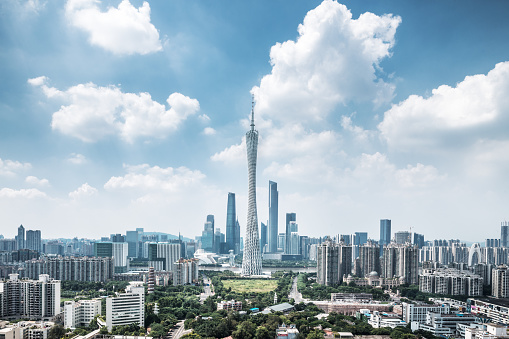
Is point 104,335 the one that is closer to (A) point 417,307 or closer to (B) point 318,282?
(A) point 417,307

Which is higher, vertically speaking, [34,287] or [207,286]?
[34,287]

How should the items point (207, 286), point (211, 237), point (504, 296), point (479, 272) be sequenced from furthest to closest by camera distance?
point (211, 237), point (207, 286), point (479, 272), point (504, 296)

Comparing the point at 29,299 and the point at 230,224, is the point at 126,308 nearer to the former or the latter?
the point at 29,299

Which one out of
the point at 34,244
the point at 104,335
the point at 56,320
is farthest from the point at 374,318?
the point at 34,244

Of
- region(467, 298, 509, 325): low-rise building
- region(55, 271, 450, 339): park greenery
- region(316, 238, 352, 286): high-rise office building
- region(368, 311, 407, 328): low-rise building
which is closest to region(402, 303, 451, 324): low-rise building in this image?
region(368, 311, 407, 328): low-rise building

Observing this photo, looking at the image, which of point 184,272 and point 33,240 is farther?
point 33,240

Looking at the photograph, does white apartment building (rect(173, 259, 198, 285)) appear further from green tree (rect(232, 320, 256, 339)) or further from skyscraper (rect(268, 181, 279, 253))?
skyscraper (rect(268, 181, 279, 253))

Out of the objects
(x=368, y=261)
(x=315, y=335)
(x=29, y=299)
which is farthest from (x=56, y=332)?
(x=368, y=261)
